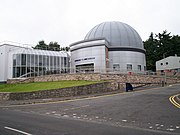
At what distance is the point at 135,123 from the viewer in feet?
32.6

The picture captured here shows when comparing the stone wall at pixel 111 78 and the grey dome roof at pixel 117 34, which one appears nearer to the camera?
the stone wall at pixel 111 78

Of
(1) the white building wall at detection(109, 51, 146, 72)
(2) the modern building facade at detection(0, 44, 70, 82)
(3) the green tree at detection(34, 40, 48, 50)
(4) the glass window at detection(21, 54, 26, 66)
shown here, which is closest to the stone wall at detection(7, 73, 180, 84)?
(2) the modern building facade at detection(0, 44, 70, 82)

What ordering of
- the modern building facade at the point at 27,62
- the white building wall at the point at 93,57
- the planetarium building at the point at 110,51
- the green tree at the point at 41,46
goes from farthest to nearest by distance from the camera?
the green tree at the point at 41,46 < the modern building facade at the point at 27,62 < the planetarium building at the point at 110,51 < the white building wall at the point at 93,57

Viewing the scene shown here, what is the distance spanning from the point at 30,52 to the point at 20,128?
125ft

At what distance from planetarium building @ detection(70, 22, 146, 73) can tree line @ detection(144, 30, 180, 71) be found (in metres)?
23.5

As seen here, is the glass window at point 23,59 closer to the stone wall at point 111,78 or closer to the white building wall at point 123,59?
the stone wall at point 111,78

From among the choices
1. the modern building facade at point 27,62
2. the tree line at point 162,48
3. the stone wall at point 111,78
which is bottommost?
the stone wall at point 111,78

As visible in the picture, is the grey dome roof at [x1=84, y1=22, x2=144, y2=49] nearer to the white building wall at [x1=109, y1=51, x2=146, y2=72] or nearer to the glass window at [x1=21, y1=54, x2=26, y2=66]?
the white building wall at [x1=109, y1=51, x2=146, y2=72]

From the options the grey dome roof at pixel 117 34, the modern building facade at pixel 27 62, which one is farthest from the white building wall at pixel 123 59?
the modern building facade at pixel 27 62

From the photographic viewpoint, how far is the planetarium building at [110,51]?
42781mm

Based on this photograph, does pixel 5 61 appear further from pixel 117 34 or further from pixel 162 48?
pixel 162 48

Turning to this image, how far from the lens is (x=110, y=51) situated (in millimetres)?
46719

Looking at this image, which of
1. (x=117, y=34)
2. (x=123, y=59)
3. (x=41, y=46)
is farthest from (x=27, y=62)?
(x=41, y=46)

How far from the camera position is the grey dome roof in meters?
47.9
